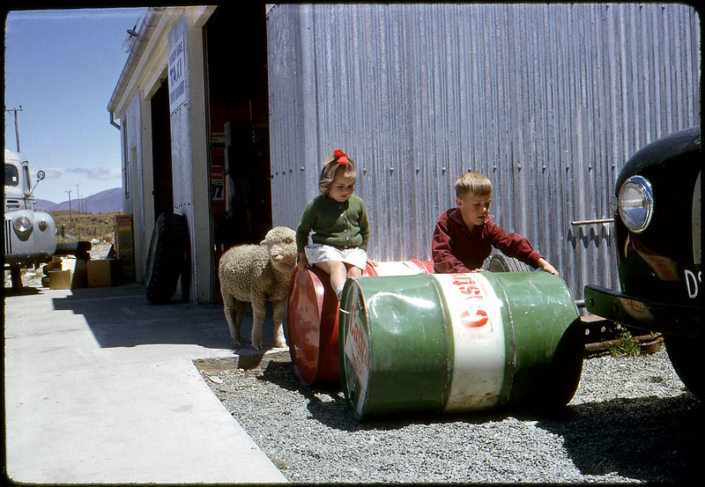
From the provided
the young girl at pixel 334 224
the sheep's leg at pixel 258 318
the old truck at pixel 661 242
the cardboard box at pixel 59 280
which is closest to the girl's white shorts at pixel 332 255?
the young girl at pixel 334 224

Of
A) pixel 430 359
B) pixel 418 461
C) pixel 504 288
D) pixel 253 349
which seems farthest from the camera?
pixel 253 349

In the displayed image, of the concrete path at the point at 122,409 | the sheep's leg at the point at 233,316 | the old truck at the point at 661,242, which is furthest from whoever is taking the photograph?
the sheep's leg at the point at 233,316

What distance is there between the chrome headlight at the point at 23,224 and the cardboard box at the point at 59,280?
114 centimetres

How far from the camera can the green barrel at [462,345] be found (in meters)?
3.15

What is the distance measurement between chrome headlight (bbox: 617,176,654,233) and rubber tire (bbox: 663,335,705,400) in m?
0.77

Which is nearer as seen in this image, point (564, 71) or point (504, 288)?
point (504, 288)

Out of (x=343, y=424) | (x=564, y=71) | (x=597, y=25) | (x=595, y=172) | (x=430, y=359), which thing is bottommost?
(x=343, y=424)

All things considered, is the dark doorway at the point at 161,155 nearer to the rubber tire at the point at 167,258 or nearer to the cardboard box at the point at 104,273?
the cardboard box at the point at 104,273

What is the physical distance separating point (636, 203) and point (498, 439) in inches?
50.0

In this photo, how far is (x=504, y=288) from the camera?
11.0ft

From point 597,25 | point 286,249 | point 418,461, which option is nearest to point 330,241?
point 286,249

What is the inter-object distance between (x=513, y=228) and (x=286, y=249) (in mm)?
2405

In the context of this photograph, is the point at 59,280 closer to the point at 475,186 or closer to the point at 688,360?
the point at 475,186

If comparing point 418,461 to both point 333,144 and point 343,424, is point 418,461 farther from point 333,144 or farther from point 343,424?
point 333,144
